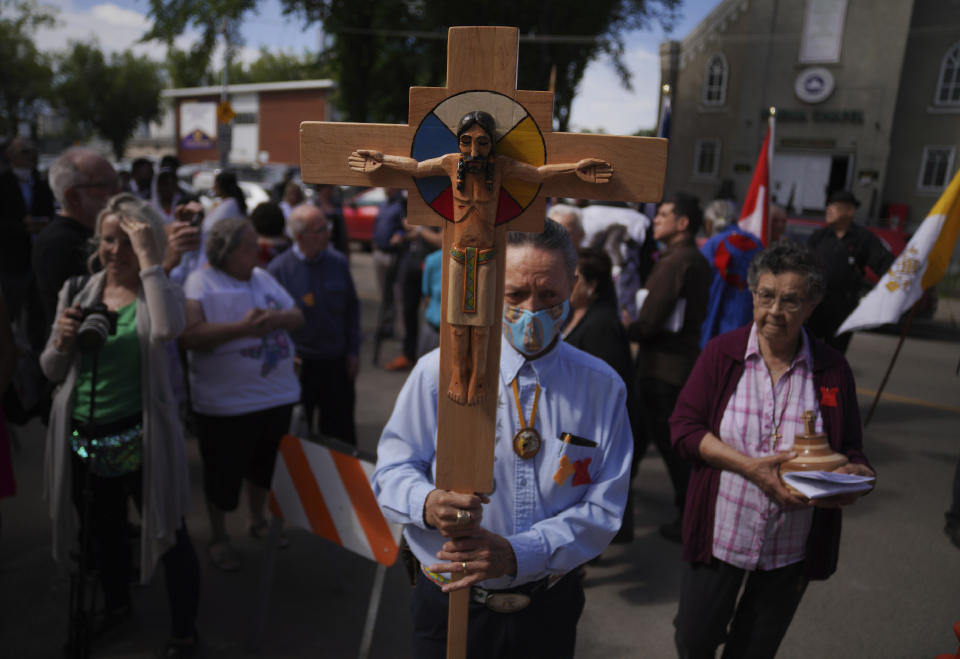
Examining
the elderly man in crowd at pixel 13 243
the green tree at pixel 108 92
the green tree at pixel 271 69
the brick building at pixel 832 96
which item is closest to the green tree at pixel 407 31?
the brick building at pixel 832 96

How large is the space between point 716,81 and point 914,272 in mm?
24036

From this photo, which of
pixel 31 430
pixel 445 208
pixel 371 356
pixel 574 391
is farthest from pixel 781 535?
pixel 371 356

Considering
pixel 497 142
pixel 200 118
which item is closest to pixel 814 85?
pixel 497 142

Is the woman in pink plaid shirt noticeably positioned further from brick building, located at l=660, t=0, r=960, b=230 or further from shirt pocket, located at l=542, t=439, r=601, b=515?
brick building, located at l=660, t=0, r=960, b=230

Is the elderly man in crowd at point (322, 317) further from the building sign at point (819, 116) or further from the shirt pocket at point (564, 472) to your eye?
the building sign at point (819, 116)

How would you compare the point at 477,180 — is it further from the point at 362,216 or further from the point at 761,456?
the point at 362,216

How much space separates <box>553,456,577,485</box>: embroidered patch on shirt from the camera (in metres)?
1.84

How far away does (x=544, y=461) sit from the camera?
185 cm

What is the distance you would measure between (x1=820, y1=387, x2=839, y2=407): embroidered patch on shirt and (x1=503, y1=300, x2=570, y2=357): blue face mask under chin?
1.15 meters

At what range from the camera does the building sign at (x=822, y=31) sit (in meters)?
22.9

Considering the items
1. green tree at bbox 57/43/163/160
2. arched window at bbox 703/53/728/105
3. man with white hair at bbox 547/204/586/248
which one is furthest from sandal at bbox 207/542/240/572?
green tree at bbox 57/43/163/160

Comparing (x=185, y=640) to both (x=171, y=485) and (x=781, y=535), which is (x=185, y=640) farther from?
(x=781, y=535)

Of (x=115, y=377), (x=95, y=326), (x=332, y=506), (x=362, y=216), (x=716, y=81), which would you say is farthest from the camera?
(x=716, y=81)

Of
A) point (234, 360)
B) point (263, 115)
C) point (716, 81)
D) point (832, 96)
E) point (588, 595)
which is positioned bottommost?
point (588, 595)
